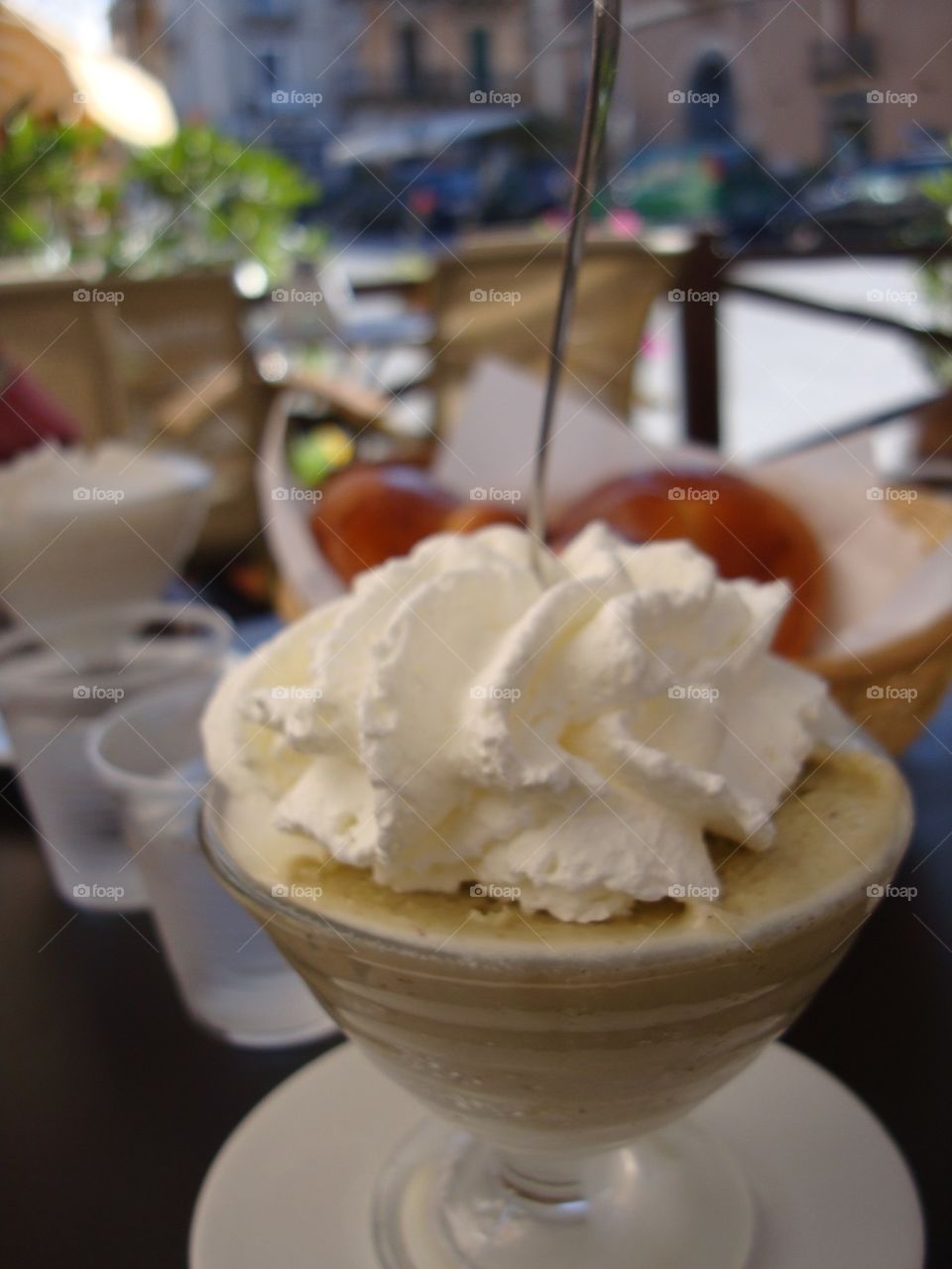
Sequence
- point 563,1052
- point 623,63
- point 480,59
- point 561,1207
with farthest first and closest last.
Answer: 1. point 480,59
2. point 623,63
3. point 561,1207
4. point 563,1052

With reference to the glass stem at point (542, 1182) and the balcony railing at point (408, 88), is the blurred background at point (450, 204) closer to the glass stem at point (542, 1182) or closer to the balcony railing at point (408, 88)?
the balcony railing at point (408, 88)

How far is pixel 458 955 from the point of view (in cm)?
28

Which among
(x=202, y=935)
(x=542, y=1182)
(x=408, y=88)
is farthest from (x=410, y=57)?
(x=542, y=1182)

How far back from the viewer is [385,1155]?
1.36 ft

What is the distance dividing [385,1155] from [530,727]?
0.64 ft

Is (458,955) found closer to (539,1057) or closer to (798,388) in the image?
(539,1057)

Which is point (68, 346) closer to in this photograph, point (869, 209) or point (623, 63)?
point (623, 63)

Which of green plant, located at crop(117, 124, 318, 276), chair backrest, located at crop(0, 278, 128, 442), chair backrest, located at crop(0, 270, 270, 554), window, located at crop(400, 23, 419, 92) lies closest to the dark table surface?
chair backrest, located at crop(0, 270, 270, 554)

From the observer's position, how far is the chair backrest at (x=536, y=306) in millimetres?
1920

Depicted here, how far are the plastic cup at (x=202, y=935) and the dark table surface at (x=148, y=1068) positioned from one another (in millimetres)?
11

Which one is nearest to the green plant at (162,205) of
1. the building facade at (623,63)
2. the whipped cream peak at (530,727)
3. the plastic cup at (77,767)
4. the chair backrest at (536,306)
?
the building facade at (623,63)

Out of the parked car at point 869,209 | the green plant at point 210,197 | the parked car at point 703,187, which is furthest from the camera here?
the green plant at point 210,197

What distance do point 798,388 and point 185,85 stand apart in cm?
151

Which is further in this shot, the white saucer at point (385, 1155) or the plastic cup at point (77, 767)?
the plastic cup at point (77, 767)
